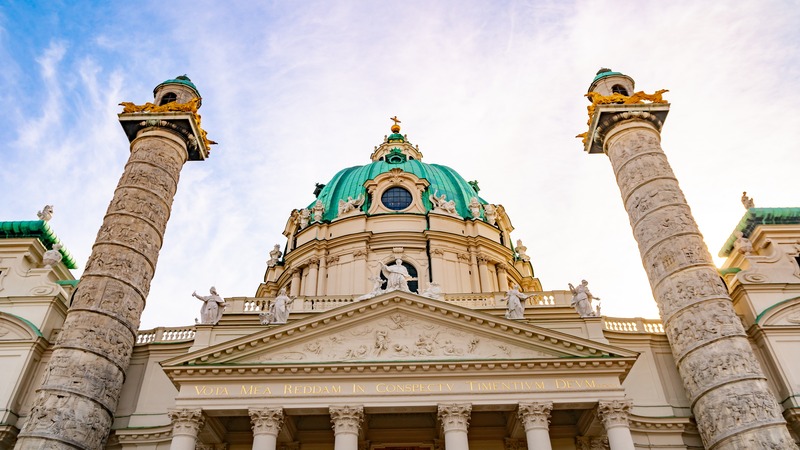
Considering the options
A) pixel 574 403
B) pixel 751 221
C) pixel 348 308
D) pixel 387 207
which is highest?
pixel 387 207

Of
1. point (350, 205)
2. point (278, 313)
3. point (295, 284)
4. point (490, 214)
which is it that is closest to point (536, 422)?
point (278, 313)

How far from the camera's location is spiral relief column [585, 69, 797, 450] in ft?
60.0

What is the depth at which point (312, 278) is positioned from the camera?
30938 mm

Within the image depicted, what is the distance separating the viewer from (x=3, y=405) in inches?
814

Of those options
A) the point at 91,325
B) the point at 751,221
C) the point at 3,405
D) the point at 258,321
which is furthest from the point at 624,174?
the point at 3,405

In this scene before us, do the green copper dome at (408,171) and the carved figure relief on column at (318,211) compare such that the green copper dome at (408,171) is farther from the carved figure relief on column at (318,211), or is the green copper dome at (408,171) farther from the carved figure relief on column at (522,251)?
the carved figure relief on column at (522,251)

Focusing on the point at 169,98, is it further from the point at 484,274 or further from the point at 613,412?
the point at 613,412

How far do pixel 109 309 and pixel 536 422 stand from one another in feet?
45.8

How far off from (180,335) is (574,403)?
46.1 ft

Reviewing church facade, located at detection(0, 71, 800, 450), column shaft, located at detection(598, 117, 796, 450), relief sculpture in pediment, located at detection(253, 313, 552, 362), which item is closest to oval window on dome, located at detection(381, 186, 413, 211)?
church facade, located at detection(0, 71, 800, 450)

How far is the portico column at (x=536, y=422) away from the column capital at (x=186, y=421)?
9.16 meters

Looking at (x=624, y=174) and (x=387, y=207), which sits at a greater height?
(x=387, y=207)

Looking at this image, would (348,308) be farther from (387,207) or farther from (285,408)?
(387,207)

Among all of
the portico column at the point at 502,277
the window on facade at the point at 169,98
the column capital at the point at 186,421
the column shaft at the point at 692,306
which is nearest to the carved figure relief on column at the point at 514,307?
the column shaft at the point at 692,306
